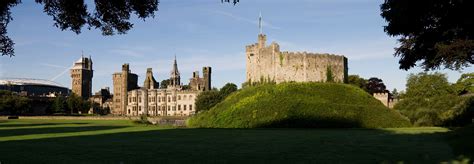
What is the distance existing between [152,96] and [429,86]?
9467 cm

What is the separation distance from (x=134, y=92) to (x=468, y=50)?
141 m

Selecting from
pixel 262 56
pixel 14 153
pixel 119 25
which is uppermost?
pixel 262 56

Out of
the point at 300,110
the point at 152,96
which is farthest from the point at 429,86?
the point at 152,96

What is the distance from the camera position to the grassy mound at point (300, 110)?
41.0 meters

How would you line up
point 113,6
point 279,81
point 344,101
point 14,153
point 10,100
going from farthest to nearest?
point 10,100
point 279,81
point 344,101
point 14,153
point 113,6

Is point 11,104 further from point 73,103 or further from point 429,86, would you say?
point 429,86

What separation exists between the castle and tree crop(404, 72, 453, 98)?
2943 inches

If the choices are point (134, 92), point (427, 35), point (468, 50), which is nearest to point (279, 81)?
point (468, 50)

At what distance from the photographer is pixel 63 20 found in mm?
11273

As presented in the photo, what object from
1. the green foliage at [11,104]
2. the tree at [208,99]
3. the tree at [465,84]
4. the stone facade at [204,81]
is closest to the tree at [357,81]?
the tree at [465,84]

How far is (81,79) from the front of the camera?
187 m

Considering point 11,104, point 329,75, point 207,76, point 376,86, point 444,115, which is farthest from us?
point 207,76

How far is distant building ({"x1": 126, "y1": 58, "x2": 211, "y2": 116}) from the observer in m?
146

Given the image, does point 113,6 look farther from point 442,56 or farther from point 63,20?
point 442,56
